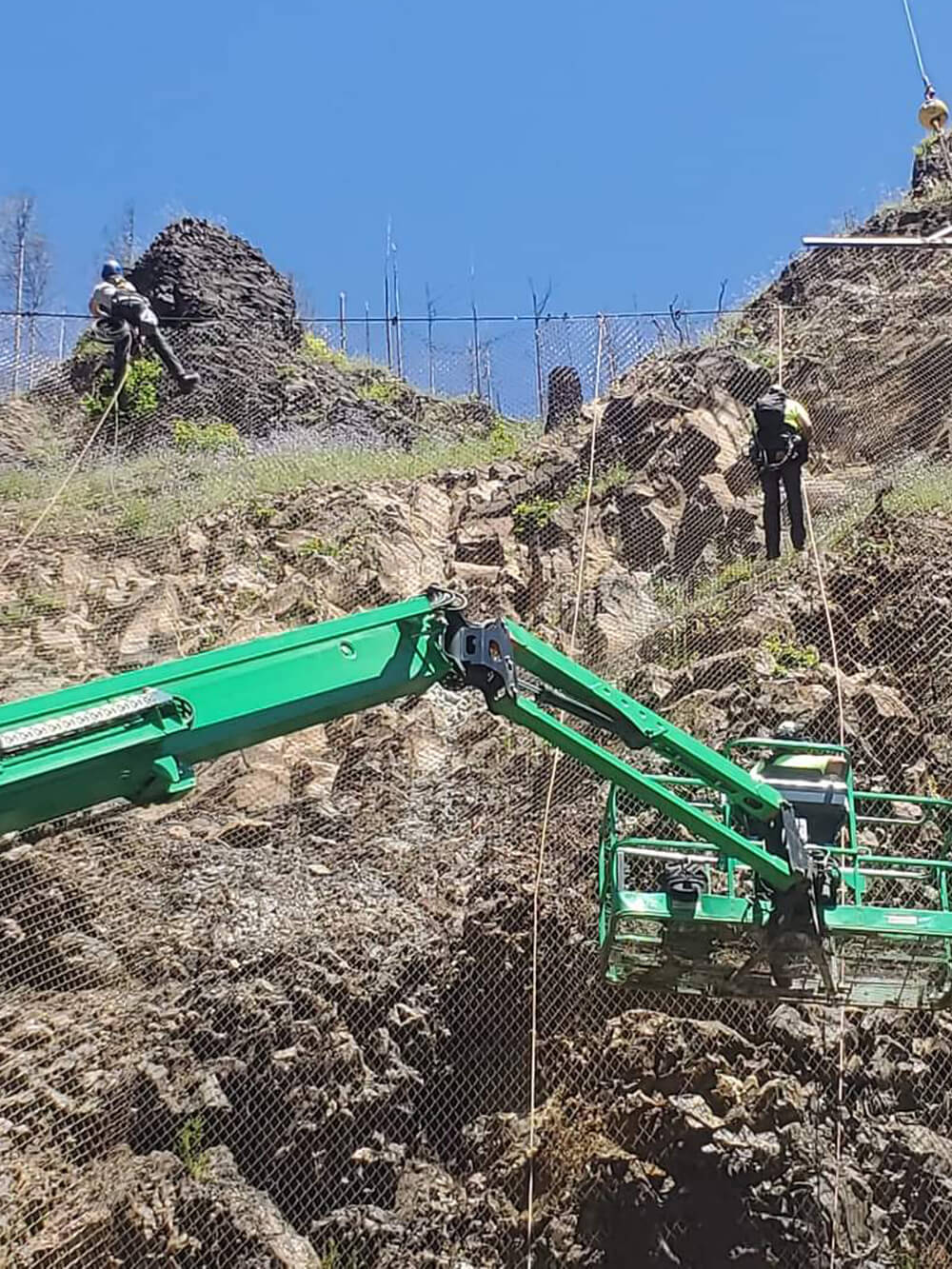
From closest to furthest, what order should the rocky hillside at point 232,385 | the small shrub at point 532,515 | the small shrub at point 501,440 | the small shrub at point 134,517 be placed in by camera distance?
the small shrub at point 134,517, the small shrub at point 532,515, the small shrub at point 501,440, the rocky hillside at point 232,385

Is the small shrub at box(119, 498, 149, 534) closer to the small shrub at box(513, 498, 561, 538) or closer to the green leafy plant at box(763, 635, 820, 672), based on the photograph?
the small shrub at box(513, 498, 561, 538)

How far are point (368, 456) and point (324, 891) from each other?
672 cm

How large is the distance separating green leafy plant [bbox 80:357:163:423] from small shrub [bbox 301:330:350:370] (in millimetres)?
3122

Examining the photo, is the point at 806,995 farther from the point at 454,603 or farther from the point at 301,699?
the point at 301,699

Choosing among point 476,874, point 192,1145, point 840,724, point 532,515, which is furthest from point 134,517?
point 840,724

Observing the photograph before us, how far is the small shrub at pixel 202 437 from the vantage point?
15.2 metres

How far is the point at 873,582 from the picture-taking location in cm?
1086

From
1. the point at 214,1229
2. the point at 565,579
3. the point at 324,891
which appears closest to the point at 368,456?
the point at 565,579

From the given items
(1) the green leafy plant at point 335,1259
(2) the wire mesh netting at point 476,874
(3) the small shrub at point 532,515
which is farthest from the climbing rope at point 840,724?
(1) the green leafy plant at point 335,1259

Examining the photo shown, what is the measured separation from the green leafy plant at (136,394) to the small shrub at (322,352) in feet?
10.2

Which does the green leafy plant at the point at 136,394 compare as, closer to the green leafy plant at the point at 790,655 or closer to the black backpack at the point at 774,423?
Result: the black backpack at the point at 774,423

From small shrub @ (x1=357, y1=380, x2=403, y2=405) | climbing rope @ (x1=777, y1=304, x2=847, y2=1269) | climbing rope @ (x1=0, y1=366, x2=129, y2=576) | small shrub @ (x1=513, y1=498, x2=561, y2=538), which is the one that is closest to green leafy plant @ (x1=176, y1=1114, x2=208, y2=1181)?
climbing rope @ (x1=777, y1=304, x2=847, y2=1269)

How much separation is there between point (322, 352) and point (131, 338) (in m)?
4.47

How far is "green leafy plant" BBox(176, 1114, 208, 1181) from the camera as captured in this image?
307 inches
